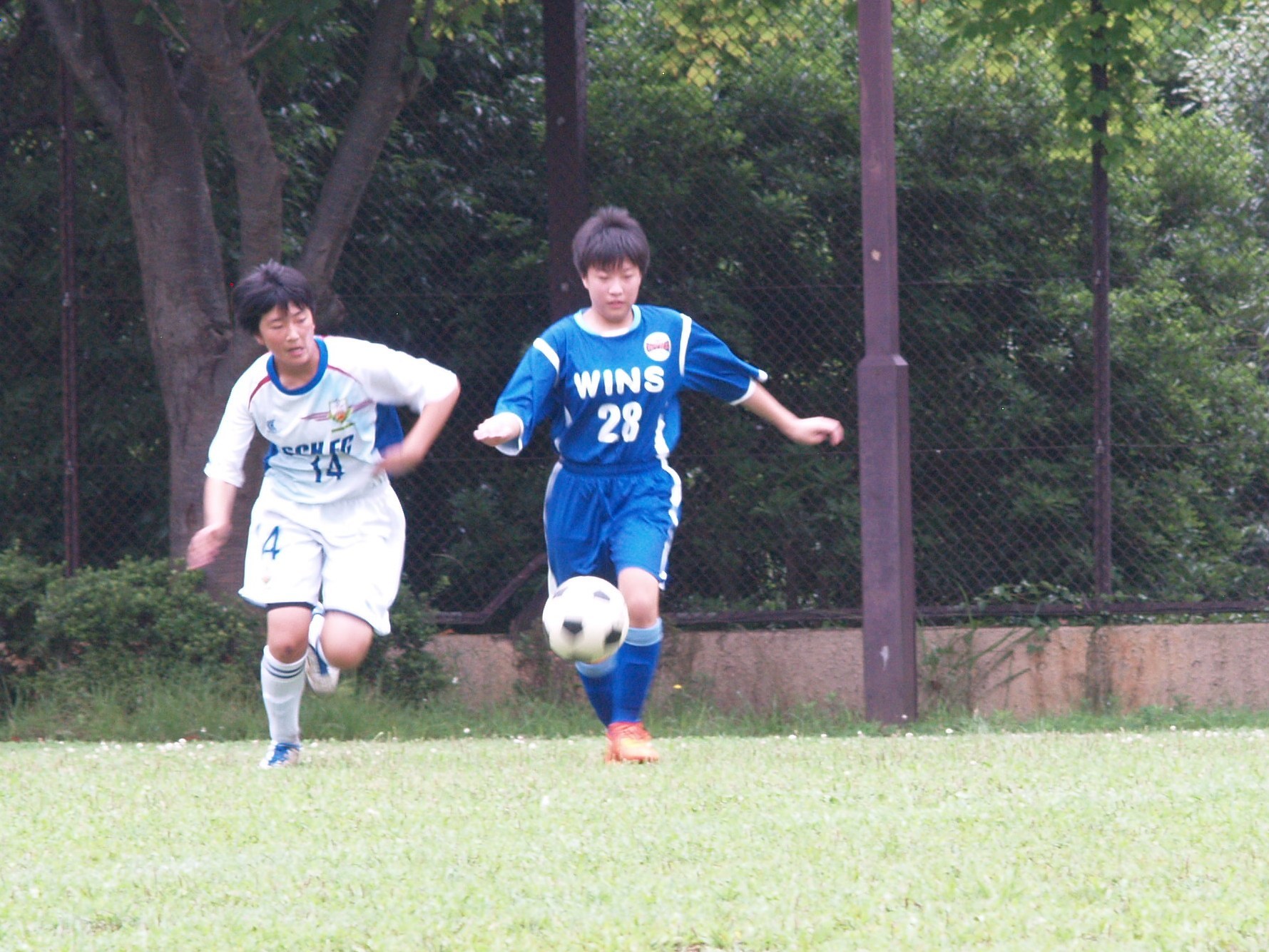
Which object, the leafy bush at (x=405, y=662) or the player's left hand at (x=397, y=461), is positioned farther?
the leafy bush at (x=405, y=662)

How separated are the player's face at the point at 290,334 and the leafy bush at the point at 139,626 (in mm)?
2580

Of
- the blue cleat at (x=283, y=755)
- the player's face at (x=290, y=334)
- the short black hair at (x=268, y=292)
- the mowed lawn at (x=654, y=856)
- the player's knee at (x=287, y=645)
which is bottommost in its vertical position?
the mowed lawn at (x=654, y=856)

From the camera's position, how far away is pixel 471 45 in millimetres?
9203

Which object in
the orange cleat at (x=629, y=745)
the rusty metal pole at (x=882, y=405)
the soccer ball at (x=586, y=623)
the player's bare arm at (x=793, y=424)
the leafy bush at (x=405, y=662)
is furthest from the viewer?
the leafy bush at (x=405, y=662)

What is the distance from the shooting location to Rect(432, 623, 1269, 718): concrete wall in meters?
8.18

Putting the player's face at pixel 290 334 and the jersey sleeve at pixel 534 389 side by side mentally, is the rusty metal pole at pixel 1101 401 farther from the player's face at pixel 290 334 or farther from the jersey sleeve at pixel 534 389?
the player's face at pixel 290 334

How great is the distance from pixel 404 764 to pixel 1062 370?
14.9 feet

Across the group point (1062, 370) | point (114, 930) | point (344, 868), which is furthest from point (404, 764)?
point (1062, 370)

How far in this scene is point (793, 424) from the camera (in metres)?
5.78

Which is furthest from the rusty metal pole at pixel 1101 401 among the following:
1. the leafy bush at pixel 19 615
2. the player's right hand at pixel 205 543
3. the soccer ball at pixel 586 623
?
the leafy bush at pixel 19 615

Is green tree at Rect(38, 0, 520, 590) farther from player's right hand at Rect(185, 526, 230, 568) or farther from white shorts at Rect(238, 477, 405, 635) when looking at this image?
player's right hand at Rect(185, 526, 230, 568)

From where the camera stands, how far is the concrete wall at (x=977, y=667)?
26.8 ft

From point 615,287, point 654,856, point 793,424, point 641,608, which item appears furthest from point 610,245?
point 654,856

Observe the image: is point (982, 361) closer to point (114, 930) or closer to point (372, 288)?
point (372, 288)
